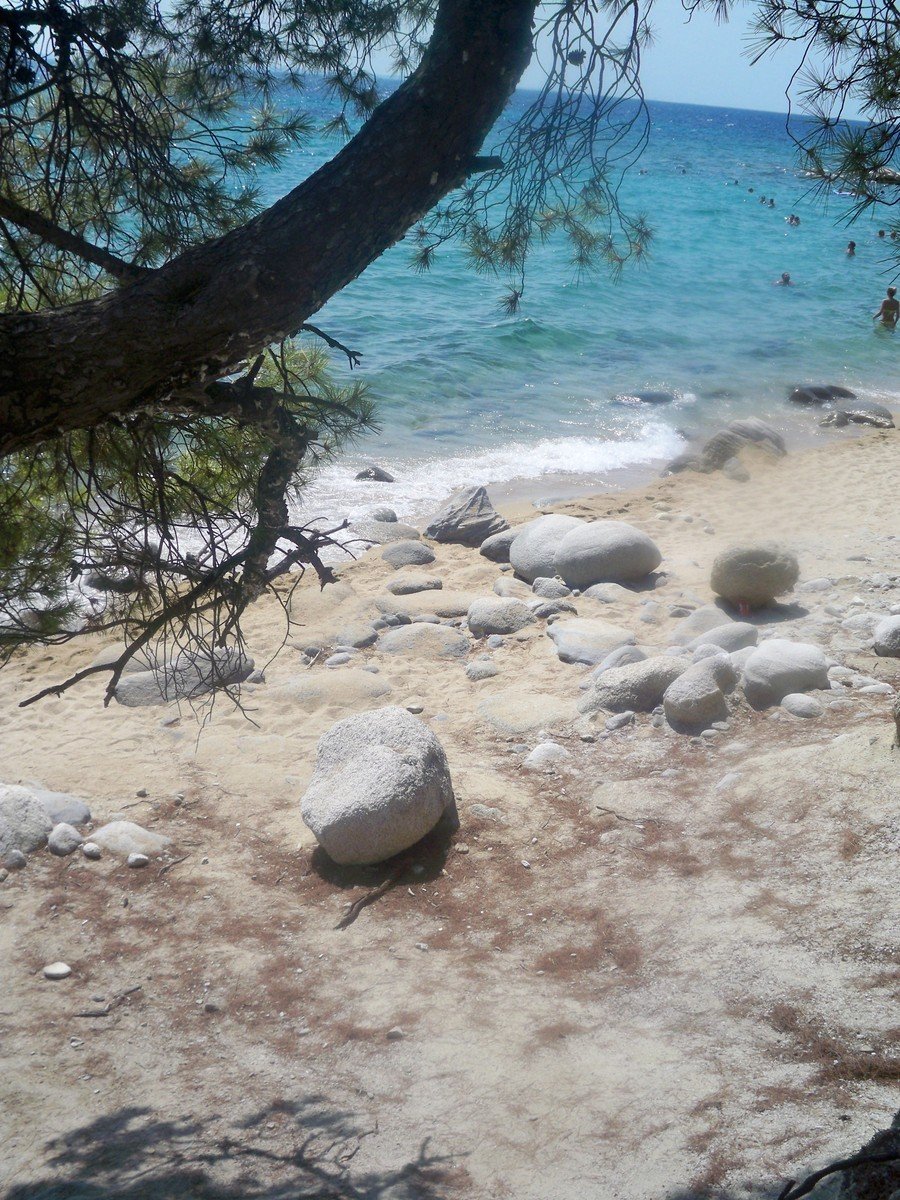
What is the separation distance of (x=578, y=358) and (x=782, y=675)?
14626 millimetres

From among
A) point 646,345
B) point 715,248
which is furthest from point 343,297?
point 715,248

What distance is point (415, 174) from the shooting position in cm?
300

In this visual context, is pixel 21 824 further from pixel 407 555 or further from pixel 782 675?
pixel 407 555

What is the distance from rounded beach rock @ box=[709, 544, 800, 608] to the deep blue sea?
4.01 metres

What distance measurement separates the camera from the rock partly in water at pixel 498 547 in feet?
35.7

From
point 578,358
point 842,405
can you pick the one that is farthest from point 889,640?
point 578,358

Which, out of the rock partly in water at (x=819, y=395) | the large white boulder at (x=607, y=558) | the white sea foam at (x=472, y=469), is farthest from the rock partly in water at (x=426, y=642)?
the rock partly in water at (x=819, y=395)

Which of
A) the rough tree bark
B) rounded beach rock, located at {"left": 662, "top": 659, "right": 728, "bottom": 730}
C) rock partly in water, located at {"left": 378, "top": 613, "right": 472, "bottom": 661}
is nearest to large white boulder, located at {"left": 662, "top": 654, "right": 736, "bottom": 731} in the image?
rounded beach rock, located at {"left": 662, "top": 659, "right": 728, "bottom": 730}

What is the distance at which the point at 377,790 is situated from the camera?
18.5 ft

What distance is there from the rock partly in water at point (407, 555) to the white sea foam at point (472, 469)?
1.35 meters

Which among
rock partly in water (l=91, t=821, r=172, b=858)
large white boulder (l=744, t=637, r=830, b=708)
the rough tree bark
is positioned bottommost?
rock partly in water (l=91, t=821, r=172, b=858)

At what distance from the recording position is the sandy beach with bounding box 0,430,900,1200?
3.45 meters

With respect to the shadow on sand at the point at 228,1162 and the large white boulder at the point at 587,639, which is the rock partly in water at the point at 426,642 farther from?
the shadow on sand at the point at 228,1162

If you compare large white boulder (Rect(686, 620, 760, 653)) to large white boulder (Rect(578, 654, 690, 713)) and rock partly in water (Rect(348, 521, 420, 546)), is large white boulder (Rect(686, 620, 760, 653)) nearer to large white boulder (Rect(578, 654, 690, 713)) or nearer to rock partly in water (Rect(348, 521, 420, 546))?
large white boulder (Rect(578, 654, 690, 713))
